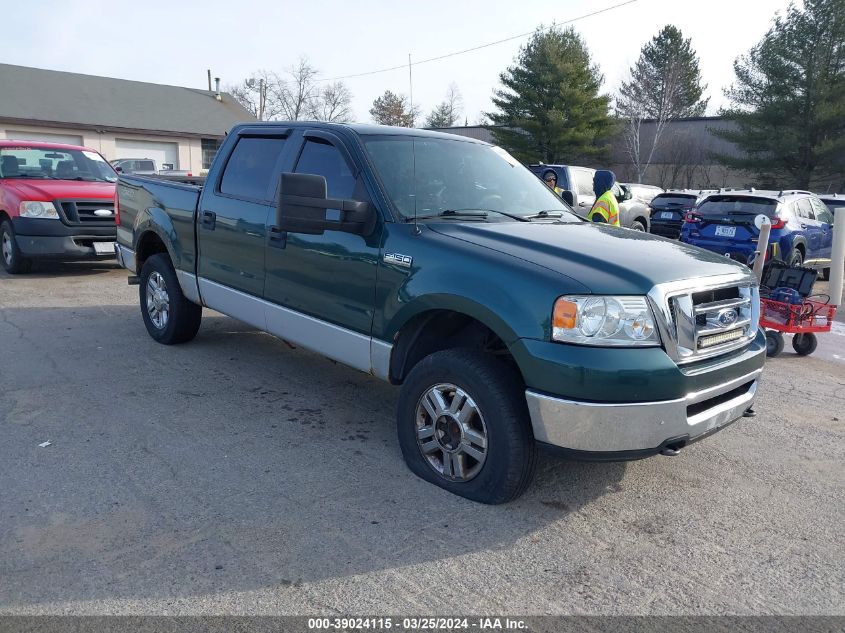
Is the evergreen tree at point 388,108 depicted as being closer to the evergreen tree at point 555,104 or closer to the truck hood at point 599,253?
the evergreen tree at point 555,104

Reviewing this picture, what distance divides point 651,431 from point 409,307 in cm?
141

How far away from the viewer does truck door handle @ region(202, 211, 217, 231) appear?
559cm

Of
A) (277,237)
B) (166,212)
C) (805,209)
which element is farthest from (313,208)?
(805,209)

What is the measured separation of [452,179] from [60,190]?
7668 mm

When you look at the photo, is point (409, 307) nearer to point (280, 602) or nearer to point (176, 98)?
point (280, 602)

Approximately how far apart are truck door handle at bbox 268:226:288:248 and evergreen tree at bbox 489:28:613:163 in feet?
115

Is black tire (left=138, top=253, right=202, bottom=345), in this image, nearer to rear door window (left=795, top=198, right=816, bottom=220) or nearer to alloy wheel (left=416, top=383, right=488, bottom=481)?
alloy wheel (left=416, top=383, right=488, bottom=481)

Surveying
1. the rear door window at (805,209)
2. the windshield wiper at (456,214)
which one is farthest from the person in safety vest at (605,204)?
the rear door window at (805,209)

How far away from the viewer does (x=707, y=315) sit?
3.67 metres

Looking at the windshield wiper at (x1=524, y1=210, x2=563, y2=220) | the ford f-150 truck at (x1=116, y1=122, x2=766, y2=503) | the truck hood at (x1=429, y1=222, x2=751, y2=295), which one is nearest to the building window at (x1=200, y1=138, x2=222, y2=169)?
the ford f-150 truck at (x1=116, y1=122, x2=766, y2=503)

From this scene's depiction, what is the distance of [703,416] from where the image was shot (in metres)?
3.52

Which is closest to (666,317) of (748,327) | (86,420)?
(748,327)

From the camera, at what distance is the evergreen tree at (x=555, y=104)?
126 ft

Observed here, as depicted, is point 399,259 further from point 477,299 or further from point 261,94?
point 261,94
